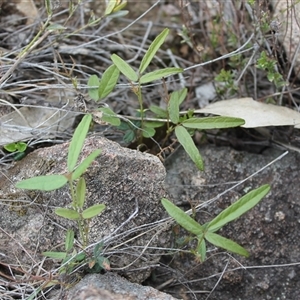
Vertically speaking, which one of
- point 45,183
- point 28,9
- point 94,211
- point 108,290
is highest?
point 28,9

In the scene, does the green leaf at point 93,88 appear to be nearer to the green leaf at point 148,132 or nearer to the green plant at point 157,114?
the green plant at point 157,114

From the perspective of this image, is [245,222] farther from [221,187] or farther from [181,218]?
[181,218]

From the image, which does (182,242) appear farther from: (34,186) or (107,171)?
(34,186)

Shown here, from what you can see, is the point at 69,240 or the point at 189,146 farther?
the point at 189,146

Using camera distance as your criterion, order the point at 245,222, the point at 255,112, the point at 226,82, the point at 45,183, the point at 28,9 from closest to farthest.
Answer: the point at 45,183 → the point at 245,222 → the point at 255,112 → the point at 226,82 → the point at 28,9

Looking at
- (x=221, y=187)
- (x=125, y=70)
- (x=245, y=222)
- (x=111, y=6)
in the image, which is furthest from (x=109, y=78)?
(x=245, y=222)

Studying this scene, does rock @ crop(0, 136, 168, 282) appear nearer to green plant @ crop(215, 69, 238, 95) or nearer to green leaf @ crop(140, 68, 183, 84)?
green leaf @ crop(140, 68, 183, 84)

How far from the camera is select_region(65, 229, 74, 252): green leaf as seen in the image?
1420mm

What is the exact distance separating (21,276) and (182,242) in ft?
1.67

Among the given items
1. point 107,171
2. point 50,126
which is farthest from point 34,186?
point 50,126

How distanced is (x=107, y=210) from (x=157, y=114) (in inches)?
17.8

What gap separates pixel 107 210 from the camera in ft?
5.06

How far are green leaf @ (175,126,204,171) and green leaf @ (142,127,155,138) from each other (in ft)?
0.44

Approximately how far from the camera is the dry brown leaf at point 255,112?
1.83 metres
